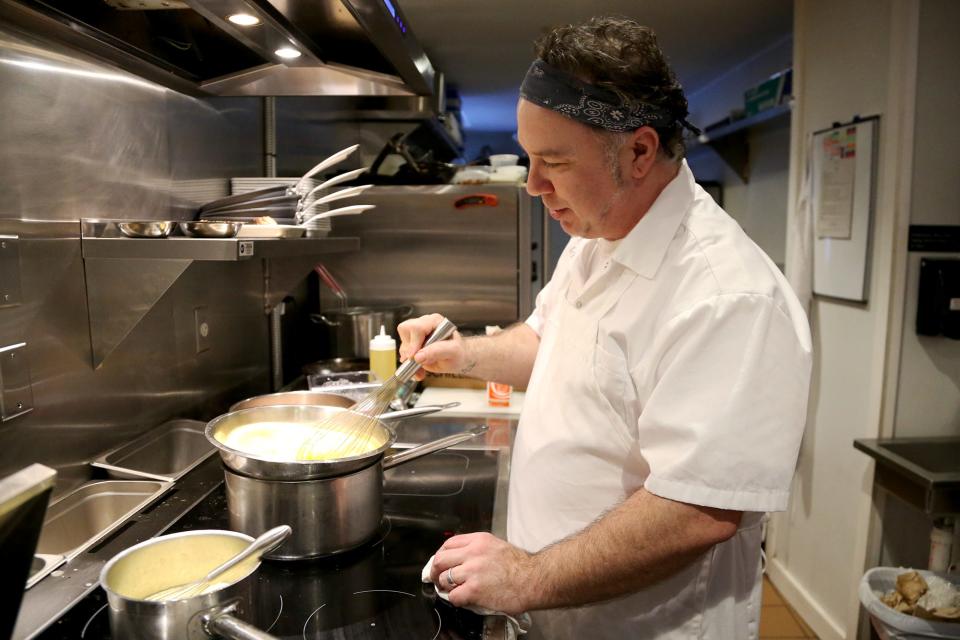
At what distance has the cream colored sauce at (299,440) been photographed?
3.92 ft

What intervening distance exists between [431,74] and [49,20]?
826 millimetres

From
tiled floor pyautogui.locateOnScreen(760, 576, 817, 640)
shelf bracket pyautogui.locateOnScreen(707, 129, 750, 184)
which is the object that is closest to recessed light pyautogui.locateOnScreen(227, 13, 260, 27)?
tiled floor pyautogui.locateOnScreen(760, 576, 817, 640)

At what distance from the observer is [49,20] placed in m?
1.13

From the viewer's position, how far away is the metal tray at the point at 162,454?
4.41 ft

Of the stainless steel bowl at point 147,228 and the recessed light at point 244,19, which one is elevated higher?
the recessed light at point 244,19

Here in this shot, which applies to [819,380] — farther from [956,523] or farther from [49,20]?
[49,20]

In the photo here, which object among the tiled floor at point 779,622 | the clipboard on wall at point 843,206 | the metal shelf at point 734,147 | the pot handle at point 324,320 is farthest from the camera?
the metal shelf at point 734,147

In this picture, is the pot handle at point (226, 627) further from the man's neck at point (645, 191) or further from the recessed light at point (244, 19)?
the recessed light at point (244, 19)

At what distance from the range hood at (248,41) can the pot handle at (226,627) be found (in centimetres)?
89

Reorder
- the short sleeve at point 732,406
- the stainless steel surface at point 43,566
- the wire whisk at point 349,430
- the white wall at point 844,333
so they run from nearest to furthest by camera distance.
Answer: the short sleeve at point 732,406
the stainless steel surface at point 43,566
the wire whisk at point 349,430
the white wall at point 844,333

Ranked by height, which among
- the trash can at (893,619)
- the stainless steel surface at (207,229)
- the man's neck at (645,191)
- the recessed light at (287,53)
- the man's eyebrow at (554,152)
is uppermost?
the recessed light at (287,53)

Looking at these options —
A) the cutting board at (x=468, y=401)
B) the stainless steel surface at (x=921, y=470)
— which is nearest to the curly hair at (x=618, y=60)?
the cutting board at (x=468, y=401)

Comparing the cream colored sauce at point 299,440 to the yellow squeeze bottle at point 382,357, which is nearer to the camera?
the cream colored sauce at point 299,440

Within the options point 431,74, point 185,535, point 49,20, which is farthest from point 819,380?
point 49,20
